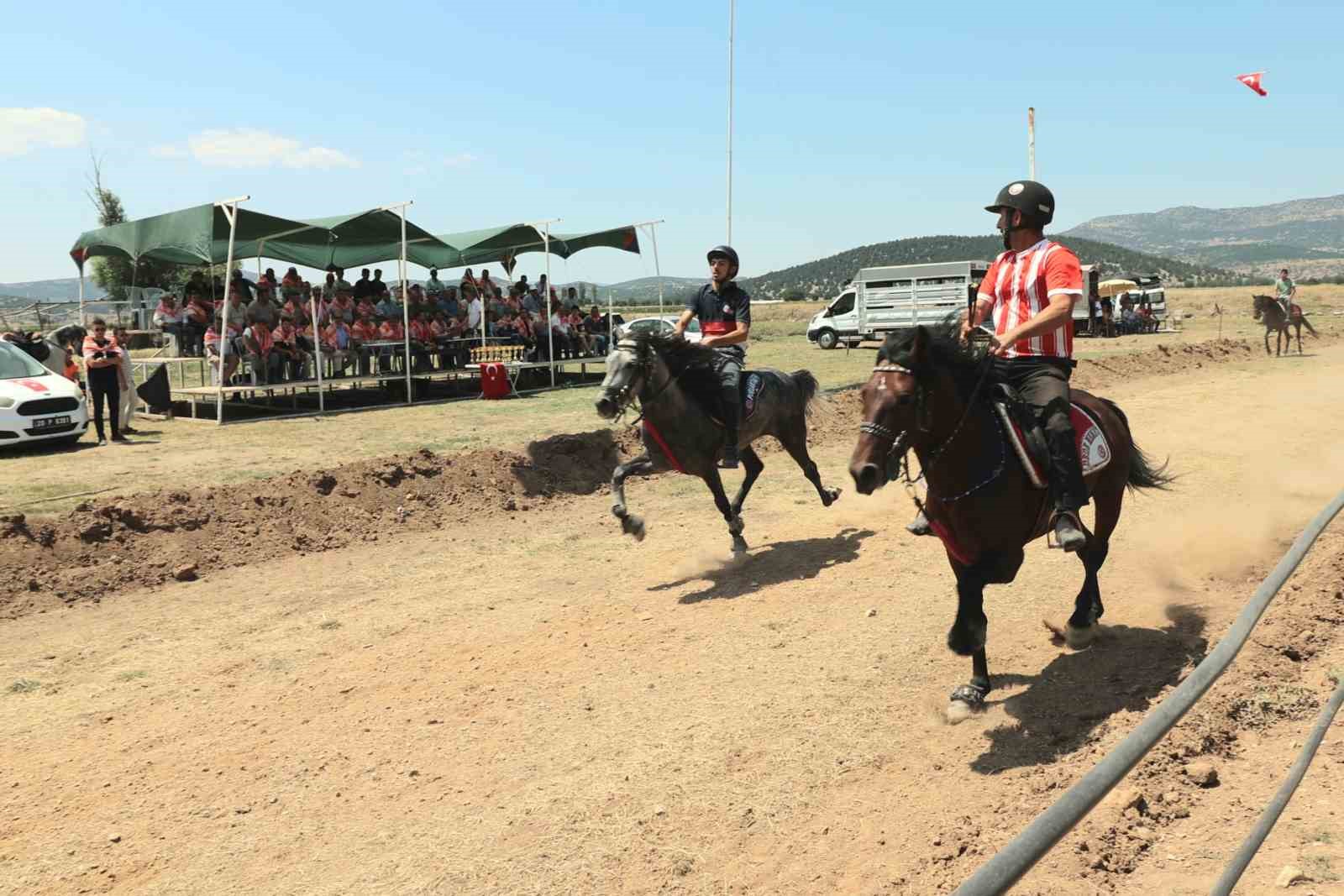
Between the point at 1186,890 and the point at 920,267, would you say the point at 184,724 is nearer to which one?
the point at 1186,890

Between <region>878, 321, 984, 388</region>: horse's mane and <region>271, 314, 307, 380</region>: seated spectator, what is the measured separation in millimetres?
17588

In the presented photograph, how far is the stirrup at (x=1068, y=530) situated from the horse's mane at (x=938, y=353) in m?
0.93

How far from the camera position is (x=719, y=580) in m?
8.60

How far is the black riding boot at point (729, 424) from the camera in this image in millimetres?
9180

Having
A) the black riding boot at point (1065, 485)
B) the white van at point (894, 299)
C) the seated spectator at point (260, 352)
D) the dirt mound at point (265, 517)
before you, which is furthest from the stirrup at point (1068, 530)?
the white van at point (894, 299)

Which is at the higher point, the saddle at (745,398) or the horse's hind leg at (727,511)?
the saddle at (745,398)

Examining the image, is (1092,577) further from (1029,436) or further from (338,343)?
(338,343)

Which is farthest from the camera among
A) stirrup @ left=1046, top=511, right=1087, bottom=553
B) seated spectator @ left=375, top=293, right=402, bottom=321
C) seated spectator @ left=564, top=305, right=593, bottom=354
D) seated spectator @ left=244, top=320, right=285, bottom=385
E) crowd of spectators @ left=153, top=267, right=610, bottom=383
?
seated spectator @ left=564, top=305, right=593, bottom=354

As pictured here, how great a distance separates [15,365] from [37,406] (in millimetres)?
1527

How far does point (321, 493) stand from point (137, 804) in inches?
262

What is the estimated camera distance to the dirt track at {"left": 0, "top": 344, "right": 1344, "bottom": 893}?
430cm

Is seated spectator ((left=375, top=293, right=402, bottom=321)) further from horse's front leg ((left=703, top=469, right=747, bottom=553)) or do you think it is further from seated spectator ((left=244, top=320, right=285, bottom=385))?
horse's front leg ((left=703, top=469, right=747, bottom=553))

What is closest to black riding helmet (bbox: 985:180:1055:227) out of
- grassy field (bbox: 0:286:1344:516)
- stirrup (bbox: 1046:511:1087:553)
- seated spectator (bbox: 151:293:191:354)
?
stirrup (bbox: 1046:511:1087:553)

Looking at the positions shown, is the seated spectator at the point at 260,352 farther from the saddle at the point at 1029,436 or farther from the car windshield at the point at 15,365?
the saddle at the point at 1029,436
